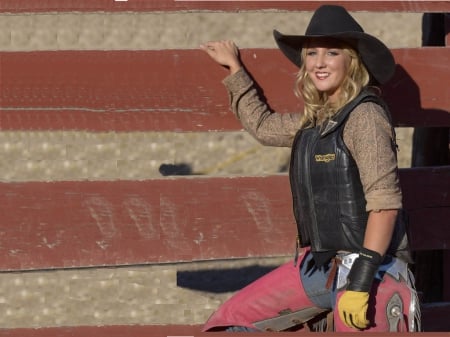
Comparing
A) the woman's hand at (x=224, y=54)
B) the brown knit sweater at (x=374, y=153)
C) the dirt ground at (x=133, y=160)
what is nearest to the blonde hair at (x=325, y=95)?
the brown knit sweater at (x=374, y=153)

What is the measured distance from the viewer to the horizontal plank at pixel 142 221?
3.91 metres

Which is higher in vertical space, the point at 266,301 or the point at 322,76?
the point at 322,76

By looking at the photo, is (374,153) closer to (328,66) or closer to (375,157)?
(375,157)

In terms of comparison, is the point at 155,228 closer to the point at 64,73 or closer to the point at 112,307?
the point at 64,73

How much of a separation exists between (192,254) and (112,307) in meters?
1.83

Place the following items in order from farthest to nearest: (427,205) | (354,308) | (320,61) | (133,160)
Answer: (133,160)
(427,205)
(320,61)
(354,308)

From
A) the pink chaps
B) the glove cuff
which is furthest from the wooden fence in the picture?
the glove cuff

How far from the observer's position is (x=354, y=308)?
332 centimetres

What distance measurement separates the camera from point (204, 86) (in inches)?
157

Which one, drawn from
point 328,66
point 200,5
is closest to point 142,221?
point 200,5

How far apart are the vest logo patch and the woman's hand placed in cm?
58

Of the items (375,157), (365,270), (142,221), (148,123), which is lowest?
(365,270)

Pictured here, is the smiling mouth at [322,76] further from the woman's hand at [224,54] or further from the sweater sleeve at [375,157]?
the woman's hand at [224,54]

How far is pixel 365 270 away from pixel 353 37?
74cm
